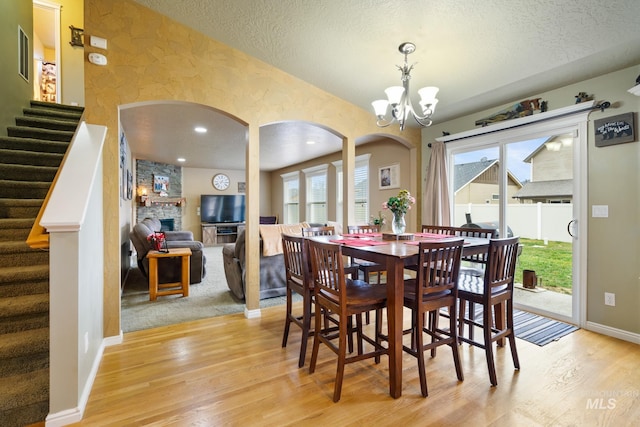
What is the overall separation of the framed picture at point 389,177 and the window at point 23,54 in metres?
5.28

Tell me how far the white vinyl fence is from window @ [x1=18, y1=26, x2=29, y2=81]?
6058 mm

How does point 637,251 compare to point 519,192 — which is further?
point 519,192

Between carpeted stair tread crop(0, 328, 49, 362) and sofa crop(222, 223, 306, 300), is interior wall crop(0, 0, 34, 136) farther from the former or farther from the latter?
sofa crop(222, 223, 306, 300)

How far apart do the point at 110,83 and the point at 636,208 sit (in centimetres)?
481

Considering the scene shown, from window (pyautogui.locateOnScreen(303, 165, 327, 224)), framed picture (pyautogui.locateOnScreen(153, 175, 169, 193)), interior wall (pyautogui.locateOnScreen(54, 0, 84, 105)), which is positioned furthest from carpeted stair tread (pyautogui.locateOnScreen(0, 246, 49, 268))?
framed picture (pyautogui.locateOnScreen(153, 175, 169, 193))

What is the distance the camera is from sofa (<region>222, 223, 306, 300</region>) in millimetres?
3717

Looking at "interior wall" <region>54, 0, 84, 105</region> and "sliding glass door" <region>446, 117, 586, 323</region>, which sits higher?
"interior wall" <region>54, 0, 84, 105</region>

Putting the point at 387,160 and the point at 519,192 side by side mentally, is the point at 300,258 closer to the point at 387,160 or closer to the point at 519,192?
the point at 519,192

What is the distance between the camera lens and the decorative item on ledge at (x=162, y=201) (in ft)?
26.3

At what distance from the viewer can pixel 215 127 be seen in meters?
5.07

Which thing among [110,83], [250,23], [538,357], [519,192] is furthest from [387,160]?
[110,83]

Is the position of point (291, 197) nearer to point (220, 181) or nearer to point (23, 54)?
point (220, 181)

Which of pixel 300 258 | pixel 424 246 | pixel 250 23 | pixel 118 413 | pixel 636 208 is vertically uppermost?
pixel 250 23

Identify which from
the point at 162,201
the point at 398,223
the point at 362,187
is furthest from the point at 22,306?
the point at 162,201
